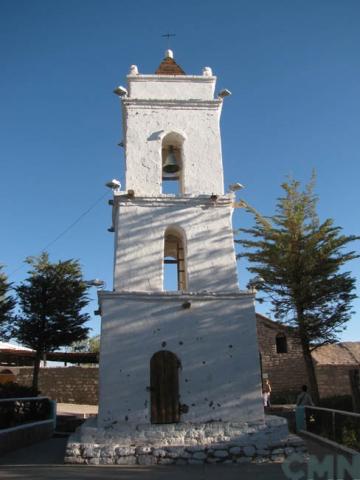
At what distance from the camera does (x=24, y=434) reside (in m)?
10.5

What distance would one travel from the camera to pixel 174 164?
11.1 meters

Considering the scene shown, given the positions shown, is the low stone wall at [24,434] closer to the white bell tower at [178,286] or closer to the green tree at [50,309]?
the white bell tower at [178,286]

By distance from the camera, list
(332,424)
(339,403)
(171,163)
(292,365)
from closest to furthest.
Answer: (332,424) → (171,163) → (339,403) → (292,365)

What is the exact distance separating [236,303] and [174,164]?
400 centimetres

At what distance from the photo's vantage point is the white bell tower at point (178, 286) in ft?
28.4

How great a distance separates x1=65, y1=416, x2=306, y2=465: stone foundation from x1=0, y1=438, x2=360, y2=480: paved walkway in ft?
0.76

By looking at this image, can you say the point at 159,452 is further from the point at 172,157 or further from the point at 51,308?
the point at 51,308

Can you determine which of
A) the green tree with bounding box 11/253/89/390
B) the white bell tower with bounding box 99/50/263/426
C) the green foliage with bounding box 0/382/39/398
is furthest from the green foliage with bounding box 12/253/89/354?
the white bell tower with bounding box 99/50/263/426

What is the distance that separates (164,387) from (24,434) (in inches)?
170

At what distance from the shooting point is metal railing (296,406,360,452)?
29.5 ft

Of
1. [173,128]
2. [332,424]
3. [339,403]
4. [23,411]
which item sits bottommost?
[332,424]

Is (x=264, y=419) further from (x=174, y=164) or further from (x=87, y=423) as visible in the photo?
(x=174, y=164)

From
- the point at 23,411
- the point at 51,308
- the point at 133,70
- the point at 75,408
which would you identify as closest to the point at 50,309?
the point at 51,308

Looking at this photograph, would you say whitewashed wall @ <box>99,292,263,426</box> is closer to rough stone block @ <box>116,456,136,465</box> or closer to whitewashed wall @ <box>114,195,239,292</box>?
whitewashed wall @ <box>114,195,239,292</box>
